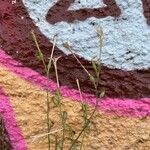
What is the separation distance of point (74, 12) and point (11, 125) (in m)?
0.32

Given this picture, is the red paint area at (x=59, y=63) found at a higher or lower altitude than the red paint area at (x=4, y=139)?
higher

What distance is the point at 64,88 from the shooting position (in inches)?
52.2

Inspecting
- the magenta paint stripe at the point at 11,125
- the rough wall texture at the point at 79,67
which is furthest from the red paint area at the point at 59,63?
the magenta paint stripe at the point at 11,125

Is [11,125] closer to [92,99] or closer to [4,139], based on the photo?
[4,139]

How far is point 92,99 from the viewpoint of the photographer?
4.38ft

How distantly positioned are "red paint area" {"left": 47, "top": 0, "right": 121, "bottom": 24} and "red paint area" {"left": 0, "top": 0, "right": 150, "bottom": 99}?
0.18ft

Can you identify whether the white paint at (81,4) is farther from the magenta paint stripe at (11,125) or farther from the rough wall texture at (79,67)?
the magenta paint stripe at (11,125)

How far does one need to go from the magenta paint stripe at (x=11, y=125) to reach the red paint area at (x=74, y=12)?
22 cm

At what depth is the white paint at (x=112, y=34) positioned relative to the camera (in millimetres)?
1309

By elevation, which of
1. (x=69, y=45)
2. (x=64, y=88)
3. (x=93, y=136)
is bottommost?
(x=93, y=136)

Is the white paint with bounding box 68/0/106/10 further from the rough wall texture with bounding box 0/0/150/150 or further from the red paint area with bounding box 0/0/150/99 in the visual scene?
the red paint area with bounding box 0/0/150/99

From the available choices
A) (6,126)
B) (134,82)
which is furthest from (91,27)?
(6,126)

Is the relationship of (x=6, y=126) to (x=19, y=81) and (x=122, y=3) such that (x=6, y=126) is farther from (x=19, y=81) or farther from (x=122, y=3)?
(x=122, y=3)

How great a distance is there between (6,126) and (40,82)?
0.45 ft
